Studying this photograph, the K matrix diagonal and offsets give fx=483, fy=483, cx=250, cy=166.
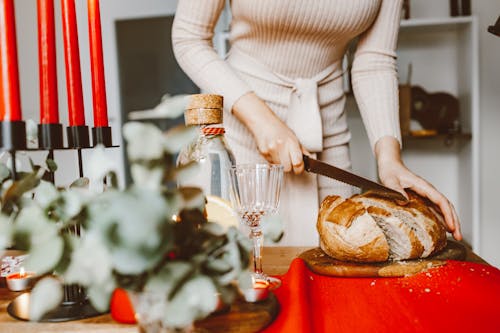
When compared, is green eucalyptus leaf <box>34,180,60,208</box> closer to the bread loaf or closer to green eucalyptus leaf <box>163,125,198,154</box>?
green eucalyptus leaf <box>163,125,198,154</box>

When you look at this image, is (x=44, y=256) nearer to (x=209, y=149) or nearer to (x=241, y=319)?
(x=241, y=319)

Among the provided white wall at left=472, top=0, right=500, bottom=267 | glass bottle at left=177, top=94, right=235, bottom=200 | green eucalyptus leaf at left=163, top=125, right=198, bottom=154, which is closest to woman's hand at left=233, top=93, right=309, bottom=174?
glass bottle at left=177, top=94, right=235, bottom=200

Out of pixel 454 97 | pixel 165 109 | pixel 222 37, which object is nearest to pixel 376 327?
pixel 165 109

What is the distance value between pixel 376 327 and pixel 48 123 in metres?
0.45

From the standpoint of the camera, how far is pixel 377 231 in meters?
0.85

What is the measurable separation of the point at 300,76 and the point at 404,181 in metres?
0.43

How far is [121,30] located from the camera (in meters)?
4.63

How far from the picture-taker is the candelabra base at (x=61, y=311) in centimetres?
58

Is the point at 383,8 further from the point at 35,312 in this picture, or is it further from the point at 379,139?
the point at 35,312

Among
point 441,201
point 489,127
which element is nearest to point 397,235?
point 441,201

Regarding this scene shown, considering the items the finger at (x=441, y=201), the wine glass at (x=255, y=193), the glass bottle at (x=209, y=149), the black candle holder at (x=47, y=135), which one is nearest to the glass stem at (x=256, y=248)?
the wine glass at (x=255, y=193)

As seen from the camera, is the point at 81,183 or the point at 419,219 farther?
the point at 419,219

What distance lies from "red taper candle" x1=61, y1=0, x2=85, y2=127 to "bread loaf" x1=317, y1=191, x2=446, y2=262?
1.61 ft

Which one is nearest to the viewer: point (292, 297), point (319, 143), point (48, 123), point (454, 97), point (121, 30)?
point (48, 123)
